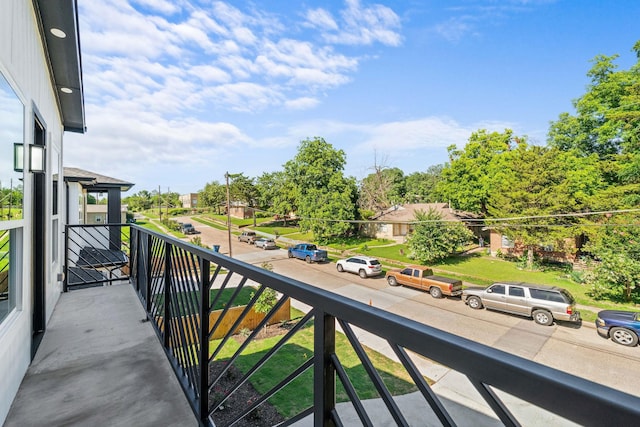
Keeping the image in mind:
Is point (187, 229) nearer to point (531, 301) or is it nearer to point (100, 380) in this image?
point (531, 301)

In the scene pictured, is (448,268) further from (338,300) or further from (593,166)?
(338,300)

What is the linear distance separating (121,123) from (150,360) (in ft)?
79.8

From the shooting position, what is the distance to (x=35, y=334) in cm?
267

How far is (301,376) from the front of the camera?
17.0 ft

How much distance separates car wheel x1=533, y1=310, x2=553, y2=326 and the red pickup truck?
8.08 ft

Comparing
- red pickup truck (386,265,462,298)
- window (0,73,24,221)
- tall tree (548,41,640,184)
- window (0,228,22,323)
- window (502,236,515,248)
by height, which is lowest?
red pickup truck (386,265,462,298)

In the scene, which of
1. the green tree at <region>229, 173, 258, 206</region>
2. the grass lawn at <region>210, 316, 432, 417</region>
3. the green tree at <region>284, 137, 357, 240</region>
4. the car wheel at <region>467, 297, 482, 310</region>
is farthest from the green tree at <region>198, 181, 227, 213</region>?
the grass lawn at <region>210, 316, 432, 417</region>

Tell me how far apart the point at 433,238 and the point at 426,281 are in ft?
14.4

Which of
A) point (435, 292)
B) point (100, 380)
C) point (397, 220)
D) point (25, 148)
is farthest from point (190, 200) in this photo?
point (100, 380)

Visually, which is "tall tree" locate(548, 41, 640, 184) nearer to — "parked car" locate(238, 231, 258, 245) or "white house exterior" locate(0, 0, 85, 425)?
"white house exterior" locate(0, 0, 85, 425)

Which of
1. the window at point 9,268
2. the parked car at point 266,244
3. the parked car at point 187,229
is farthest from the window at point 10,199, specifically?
the parked car at point 187,229

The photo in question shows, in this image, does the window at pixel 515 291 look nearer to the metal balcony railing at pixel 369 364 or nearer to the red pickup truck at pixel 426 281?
the red pickup truck at pixel 426 281

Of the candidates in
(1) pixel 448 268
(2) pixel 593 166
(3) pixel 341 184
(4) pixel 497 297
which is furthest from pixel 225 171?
(2) pixel 593 166

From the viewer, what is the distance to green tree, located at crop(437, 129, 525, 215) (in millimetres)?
20219
